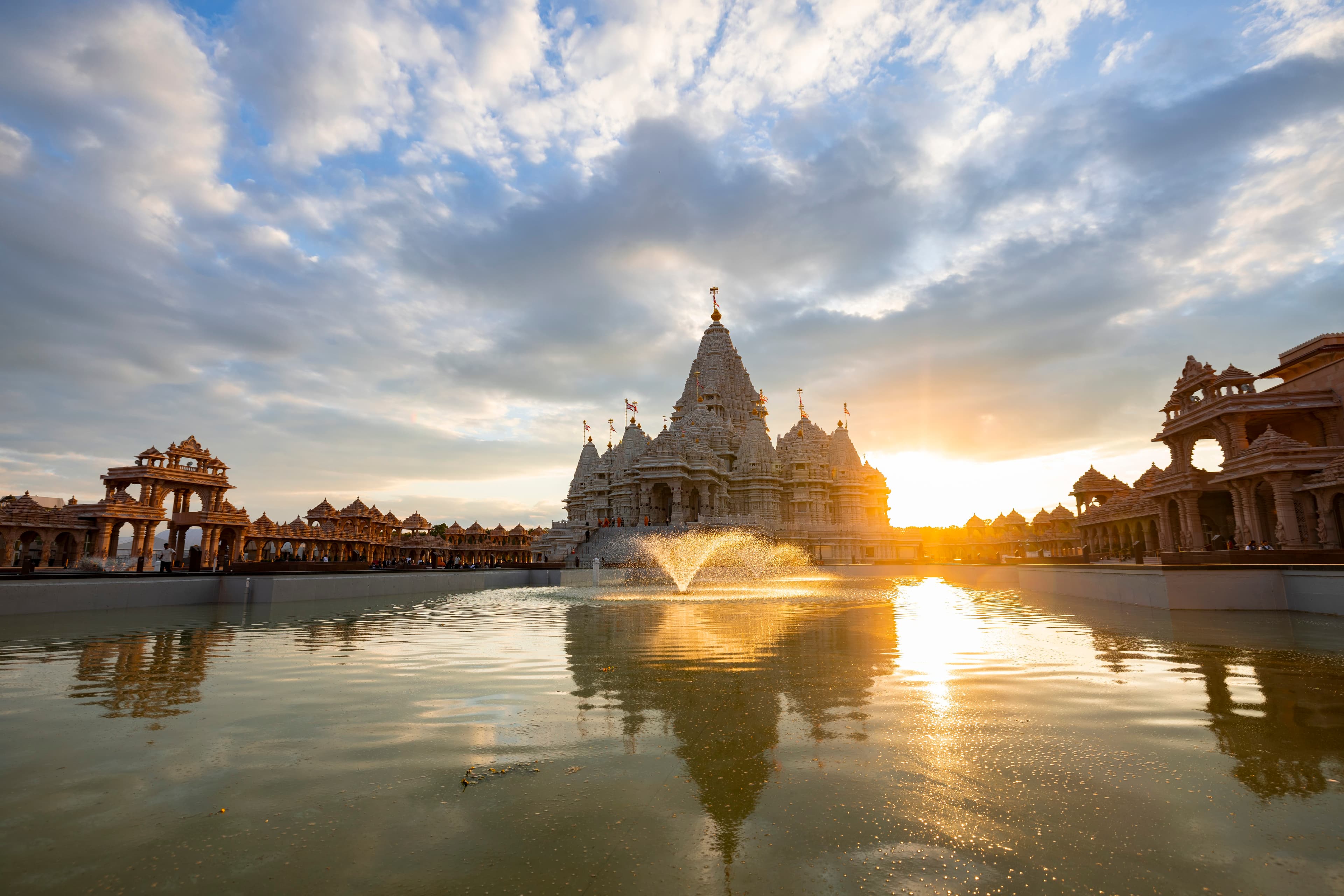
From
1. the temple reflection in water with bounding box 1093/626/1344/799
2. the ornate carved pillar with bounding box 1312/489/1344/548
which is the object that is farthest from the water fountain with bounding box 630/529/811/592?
the temple reflection in water with bounding box 1093/626/1344/799

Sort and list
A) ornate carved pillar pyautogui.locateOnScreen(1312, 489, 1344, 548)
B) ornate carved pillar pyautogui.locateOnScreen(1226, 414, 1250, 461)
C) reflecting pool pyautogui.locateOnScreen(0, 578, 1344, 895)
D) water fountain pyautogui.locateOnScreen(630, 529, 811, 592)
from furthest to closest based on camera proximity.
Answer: water fountain pyautogui.locateOnScreen(630, 529, 811, 592), ornate carved pillar pyautogui.locateOnScreen(1226, 414, 1250, 461), ornate carved pillar pyautogui.locateOnScreen(1312, 489, 1344, 548), reflecting pool pyautogui.locateOnScreen(0, 578, 1344, 895)

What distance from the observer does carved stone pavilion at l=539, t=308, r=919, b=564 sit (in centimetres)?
5203

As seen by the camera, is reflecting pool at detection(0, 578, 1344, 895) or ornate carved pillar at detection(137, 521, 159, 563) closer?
reflecting pool at detection(0, 578, 1344, 895)

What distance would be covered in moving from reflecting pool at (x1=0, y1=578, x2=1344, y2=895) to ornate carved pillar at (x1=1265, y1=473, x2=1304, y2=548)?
88.2 ft

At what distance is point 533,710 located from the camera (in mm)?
6418

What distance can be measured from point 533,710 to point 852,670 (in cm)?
419

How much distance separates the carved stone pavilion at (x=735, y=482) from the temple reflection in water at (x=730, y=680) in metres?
33.1

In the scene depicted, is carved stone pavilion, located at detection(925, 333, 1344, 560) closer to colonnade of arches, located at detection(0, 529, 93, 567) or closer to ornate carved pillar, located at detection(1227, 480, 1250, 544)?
ornate carved pillar, located at detection(1227, 480, 1250, 544)

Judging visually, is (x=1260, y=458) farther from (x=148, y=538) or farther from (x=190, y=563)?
(x=148, y=538)

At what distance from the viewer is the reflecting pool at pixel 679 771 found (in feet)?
10.4

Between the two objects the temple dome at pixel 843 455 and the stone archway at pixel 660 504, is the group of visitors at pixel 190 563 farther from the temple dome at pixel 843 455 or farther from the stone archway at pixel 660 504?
the temple dome at pixel 843 455

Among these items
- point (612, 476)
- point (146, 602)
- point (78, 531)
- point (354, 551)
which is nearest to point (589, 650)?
point (146, 602)

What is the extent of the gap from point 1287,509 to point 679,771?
38.4 metres

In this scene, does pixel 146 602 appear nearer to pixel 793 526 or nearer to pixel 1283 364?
pixel 793 526
